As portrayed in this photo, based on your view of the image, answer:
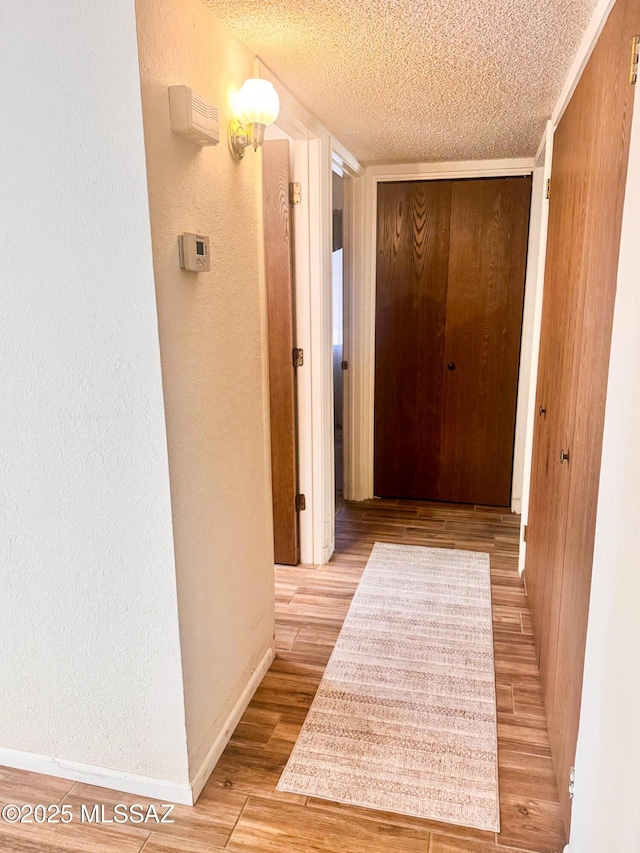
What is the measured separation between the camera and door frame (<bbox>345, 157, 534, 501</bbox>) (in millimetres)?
3537

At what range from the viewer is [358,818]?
61.5 inches

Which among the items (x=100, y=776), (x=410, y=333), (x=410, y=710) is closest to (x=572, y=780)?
(x=410, y=710)

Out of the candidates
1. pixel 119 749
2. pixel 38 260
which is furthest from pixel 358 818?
pixel 38 260

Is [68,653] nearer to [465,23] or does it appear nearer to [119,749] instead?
[119,749]

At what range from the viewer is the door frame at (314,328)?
9.05 ft

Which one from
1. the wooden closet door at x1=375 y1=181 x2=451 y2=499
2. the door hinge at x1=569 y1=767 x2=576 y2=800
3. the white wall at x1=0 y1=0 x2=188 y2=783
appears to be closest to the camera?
the white wall at x1=0 y1=0 x2=188 y2=783

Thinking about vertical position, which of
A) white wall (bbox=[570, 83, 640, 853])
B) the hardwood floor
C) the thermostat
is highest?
the thermostat

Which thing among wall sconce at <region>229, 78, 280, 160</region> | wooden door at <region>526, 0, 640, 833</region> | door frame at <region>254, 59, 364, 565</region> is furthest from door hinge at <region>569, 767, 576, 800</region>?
wall sconce at <region>229, 78, 280, 160</region>

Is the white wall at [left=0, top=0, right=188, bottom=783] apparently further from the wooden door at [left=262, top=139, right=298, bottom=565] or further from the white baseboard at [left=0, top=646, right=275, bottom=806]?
the wooden door at [left=262, top=139, right=298, bottom=565]

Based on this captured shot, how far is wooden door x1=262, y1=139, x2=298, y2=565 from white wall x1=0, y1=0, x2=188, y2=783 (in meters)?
1.46

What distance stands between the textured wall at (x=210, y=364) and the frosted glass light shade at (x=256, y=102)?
59 millimetres

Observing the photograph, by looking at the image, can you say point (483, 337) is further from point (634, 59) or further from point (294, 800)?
point (294, 800)

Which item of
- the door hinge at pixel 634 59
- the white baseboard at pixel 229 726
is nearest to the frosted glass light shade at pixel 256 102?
the door hinge at pixel 634 59

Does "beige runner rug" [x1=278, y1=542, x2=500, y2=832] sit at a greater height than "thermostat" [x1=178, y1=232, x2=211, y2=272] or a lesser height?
lesser
